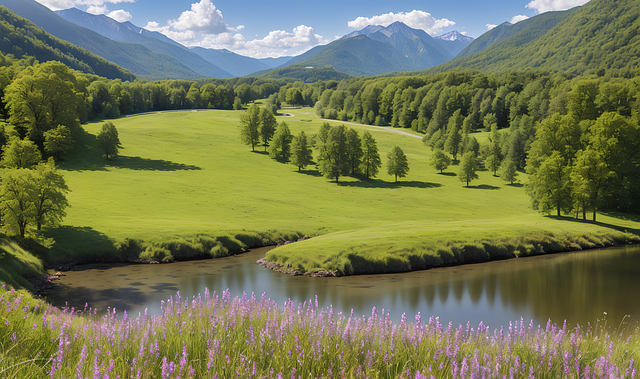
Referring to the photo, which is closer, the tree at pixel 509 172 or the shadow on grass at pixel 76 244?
the shadow on grass at pixel 76 244

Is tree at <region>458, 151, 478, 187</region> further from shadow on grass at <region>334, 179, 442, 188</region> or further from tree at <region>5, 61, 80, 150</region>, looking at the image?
tree at <region>5, 61, 80, 150</region>

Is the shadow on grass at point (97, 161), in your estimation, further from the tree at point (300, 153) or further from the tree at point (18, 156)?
the tree at point (300, 153)

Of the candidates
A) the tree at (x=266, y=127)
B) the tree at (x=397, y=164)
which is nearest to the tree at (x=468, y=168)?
the tree at (x=397, y=164)

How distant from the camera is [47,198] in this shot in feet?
108

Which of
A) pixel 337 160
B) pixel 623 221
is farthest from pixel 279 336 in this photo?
pixel 337 160

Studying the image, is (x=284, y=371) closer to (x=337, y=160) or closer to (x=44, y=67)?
(x=337, y=160)

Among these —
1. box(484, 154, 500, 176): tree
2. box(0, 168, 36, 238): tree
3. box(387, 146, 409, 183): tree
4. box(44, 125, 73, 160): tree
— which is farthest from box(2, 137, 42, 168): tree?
box(484, 154, 500, 176): tree

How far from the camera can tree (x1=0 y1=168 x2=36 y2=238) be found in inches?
1199

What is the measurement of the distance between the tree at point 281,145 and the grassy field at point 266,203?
92.5 inches

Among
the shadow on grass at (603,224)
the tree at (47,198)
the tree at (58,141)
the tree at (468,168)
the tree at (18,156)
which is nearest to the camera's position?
the tree at (47,198)

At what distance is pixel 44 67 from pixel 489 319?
79.2m

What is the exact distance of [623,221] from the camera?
50.5 meters

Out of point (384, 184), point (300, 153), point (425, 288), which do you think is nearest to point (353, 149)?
point (384, 184)

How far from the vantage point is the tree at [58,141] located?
199ft
